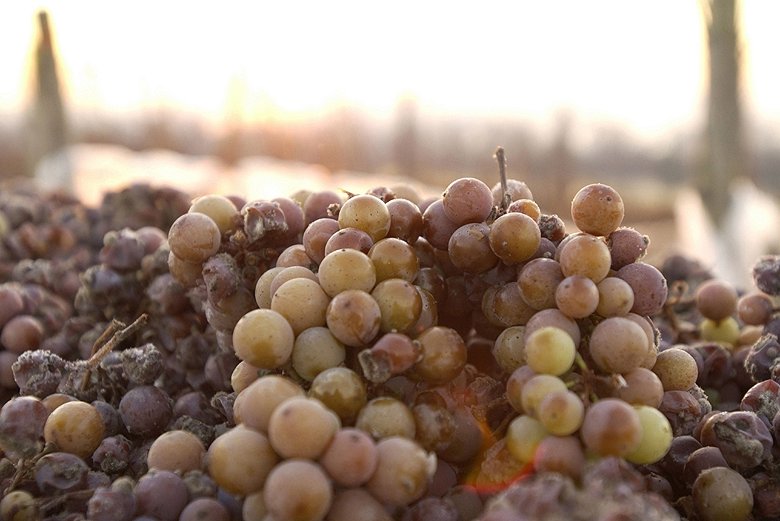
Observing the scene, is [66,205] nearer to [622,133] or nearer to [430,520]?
[430,520]

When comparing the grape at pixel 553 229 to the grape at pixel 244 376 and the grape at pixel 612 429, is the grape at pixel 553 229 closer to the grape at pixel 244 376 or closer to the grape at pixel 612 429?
the grape at pixel 612 429

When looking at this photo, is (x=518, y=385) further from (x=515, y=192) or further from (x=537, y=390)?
(x=515, y=192)

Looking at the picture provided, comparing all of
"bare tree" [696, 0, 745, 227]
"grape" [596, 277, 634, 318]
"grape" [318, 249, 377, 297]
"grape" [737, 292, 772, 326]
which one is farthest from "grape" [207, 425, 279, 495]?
"bare tree" [696, 0, 745, 227]

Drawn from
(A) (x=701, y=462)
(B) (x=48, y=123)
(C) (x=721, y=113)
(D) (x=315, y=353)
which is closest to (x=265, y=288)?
(D) (x=315, y=353)

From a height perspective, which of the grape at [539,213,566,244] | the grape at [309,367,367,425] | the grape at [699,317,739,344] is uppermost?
the grape at [539,213,566,244]

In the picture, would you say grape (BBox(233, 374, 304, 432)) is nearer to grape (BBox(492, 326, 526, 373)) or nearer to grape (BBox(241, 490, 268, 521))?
grape (BBox(241, 490, 268, 521))

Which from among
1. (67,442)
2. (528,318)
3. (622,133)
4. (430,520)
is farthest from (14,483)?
(622,133)
